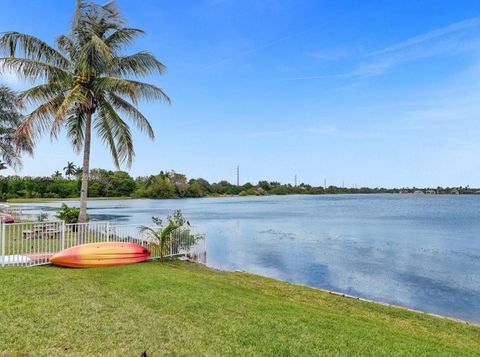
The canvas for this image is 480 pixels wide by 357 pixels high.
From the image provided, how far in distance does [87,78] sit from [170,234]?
6497 millimetres

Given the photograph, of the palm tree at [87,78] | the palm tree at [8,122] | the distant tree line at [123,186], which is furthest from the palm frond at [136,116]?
the distant tree line at [123,186]

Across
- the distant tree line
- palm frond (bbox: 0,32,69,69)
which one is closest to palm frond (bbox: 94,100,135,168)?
palm frond (bbox: 0,32,69,69)

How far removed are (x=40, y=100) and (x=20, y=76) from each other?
38.9 inches

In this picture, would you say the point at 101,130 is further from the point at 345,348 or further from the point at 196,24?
the point at 345,348

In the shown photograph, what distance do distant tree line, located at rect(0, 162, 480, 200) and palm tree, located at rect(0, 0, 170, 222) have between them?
53.4 m

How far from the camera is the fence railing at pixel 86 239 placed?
970 centimetres

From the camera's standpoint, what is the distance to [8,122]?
20.8 m

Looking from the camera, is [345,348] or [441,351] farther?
[441,351]

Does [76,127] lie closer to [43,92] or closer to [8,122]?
[43,92]

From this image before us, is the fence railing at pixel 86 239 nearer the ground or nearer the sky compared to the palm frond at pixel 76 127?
nearer the ground

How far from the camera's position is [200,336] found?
4301 millimetres

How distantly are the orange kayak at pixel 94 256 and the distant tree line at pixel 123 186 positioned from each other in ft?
191

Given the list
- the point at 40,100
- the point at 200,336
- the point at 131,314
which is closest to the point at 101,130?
the point at 40,100

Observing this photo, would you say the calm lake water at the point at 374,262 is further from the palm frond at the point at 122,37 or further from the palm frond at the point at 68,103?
the palm frond at the point at 122,37
